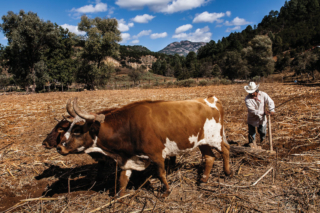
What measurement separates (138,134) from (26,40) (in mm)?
42339

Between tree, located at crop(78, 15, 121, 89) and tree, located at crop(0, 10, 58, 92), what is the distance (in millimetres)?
6751

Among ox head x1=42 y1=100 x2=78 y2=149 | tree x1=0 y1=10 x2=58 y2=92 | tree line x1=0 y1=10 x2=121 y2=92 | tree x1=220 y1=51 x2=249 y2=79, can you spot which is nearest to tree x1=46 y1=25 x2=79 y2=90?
tree line x1=0 y1=10 x2=121 y2=92

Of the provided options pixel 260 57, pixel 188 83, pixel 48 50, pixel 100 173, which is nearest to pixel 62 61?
pixel 48 50

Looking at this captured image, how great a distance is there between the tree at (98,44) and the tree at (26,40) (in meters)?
6.75

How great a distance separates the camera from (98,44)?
37.4m

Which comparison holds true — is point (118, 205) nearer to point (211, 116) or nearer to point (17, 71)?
point (211, 116)

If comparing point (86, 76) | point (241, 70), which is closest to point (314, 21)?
point (241, 70)

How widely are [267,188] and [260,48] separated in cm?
7151

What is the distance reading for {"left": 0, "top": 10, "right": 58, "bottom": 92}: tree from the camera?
3438 cm

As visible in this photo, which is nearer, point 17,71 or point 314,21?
point 17,71

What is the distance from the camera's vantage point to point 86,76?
40844mm

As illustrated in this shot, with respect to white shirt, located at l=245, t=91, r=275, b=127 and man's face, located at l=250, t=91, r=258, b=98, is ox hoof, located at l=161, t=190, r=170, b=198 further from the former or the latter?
man's face, located at l=250, t=91, r=258, b=98

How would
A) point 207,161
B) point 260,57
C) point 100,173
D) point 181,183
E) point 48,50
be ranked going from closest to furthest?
point 181,183, point 207,161, point 100,173, point 48,50, point 260,57

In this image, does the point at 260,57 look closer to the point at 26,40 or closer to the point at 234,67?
the point at 234,67
